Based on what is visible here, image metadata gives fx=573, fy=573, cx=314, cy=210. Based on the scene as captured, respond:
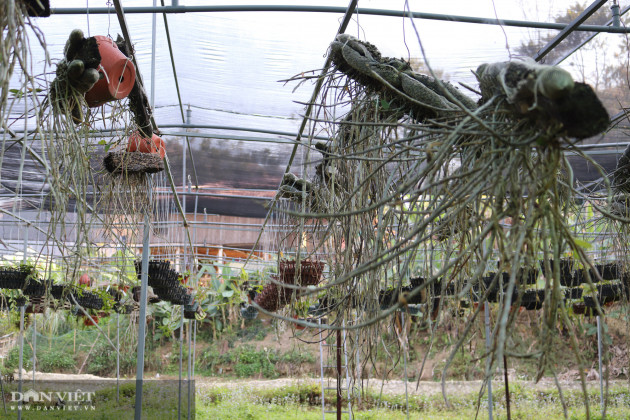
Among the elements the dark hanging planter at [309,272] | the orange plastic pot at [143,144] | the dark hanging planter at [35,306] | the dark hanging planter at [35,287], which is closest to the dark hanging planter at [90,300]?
the dark hanging planter at [35,287]

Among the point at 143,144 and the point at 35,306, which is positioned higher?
the point at 143,144

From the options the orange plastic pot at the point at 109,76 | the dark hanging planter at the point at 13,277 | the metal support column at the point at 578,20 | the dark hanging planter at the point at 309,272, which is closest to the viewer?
the orange plastic pot at the point at 109,76

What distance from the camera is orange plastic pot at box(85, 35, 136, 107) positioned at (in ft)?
7.15

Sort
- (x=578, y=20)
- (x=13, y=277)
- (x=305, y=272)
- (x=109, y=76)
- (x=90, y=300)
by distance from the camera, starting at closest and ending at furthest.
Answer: (x=109, y=76) < (x=578, y=20) < (x=305, y=272) < (x=13, y=277) < (x=90, y=300)

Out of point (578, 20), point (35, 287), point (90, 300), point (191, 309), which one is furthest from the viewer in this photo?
point (191, 309)

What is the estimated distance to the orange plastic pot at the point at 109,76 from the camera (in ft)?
7.15

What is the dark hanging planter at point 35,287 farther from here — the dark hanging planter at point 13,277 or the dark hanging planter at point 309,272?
the dark hanging planter at point 309,272

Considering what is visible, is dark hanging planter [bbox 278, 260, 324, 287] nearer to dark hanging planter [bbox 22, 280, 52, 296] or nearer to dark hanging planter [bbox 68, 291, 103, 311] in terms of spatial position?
dark hanging planter [bbox 22, 280, 52, 296]

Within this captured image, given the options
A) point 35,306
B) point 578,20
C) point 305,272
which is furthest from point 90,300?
point 578,20

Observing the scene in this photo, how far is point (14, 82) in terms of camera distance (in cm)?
474

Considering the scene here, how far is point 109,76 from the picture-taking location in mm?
2244

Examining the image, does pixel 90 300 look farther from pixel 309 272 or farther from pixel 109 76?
pixel 109 76

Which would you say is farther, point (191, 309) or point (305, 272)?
point (191, 309)

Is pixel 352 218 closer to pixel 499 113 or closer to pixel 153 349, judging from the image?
pixel 499 113
